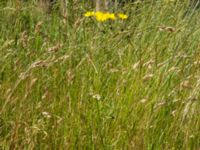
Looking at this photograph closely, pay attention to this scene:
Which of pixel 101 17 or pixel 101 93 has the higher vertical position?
pixel 101 17

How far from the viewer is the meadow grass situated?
209cm

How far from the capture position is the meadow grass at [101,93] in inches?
82.2

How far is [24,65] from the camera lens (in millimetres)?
2748

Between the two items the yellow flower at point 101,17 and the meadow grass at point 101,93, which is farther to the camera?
the yellow flower at point 101,17

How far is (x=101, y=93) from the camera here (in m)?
2.43

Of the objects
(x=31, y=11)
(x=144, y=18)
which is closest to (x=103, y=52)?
(x=144, y=18)

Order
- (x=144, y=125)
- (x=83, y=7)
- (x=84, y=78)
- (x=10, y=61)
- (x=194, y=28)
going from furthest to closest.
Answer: (x=83, y=7) < (x=194, y=28) < (x=10, y=61) < (x=84, y=78) < (x=144, y=125)

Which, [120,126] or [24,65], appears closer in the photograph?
[120,126]

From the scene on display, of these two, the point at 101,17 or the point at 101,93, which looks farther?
the point at 101,17

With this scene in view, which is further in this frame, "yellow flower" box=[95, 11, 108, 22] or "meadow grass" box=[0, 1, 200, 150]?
"yellow flower" box=[95, 11, 108, 22]

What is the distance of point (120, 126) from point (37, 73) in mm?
656

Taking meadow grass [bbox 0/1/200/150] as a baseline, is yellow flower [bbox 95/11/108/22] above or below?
above

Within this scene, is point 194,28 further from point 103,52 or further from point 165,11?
point 103,52

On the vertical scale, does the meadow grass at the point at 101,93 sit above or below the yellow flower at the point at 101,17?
below
